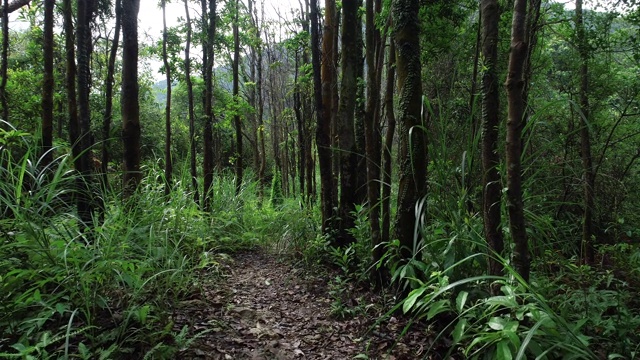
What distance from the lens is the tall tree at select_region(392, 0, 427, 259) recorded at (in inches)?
112

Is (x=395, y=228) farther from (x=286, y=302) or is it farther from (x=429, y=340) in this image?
(x=286, y=302)

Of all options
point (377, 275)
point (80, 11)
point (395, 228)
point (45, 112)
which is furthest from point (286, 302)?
point (80, 11)

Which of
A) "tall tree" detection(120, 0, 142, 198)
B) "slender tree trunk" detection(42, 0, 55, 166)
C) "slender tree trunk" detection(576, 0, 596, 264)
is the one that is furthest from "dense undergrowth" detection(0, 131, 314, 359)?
"slender tree trunk" detection(576, 0, 596, 264)

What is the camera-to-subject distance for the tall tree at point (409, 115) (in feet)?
9.34

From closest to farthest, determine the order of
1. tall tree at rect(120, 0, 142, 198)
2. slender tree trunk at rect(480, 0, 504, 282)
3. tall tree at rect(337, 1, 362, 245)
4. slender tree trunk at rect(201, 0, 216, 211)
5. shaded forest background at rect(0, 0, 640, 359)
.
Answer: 1. shaded forest background at rect(0, 0, 640, 359)
2. slender tree trunk at rect(480, 0, 504, 282)
3. tall tree at rect(120, 0, 142, 198)
4. tall tree at rect(337, 1, 362, 245)
5. slender tree trunk at rect(201, 0, 216, 211)

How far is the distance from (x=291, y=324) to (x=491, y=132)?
93.3 inches

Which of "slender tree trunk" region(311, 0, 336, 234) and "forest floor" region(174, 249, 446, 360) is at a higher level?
"slender tree trunk" region(311, 0, 336, 234)

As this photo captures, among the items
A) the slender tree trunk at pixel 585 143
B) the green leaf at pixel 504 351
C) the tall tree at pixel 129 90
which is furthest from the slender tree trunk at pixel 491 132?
the tall tree at pixel 129 90

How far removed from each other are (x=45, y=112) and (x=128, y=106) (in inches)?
46.5

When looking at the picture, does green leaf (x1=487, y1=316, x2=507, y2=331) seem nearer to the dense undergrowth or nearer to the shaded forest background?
the shaded forest background

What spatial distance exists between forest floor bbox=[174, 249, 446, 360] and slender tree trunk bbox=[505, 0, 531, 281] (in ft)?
2.83

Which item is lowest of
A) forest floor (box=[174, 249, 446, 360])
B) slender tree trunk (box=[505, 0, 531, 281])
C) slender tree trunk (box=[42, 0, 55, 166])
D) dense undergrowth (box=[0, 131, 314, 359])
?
forest floor (box=[174, 249, 446, 360])

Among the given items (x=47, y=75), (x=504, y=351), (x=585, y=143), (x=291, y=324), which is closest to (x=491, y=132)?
(x=504, y=351)

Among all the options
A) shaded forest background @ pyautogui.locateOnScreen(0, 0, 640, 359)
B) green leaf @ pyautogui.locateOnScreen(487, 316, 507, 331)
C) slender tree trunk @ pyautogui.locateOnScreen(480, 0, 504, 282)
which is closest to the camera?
green leaf @ pyautogui.locateOnScreen(487, 316, 507, 331)
